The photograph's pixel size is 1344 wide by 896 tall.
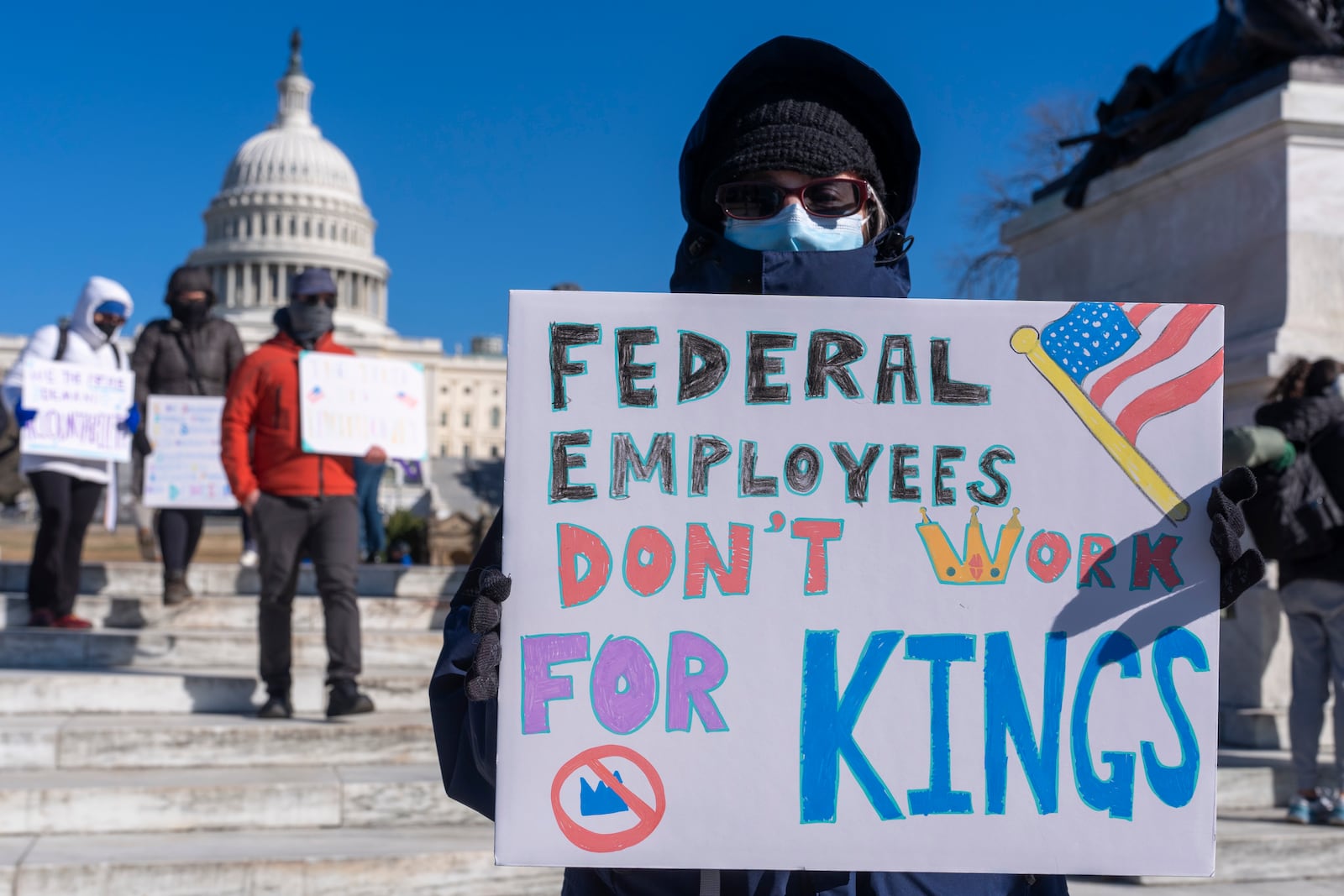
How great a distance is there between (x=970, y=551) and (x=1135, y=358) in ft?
0.94

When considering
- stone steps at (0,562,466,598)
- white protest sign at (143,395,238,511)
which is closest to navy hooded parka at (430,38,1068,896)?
white protest sign at (143,395,238,511)

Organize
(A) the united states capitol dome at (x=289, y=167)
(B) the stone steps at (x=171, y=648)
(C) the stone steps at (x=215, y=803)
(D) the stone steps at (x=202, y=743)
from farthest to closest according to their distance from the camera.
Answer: (A) the united states capitol dome at (x=289, y=167), (B) the stone steps at (x=171, y=648), (D) the stone steps at (x=202, y=743), (C) the stone steps at (x=215, y=803)

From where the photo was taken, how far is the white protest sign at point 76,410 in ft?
21.2

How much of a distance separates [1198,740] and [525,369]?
828 millimetres

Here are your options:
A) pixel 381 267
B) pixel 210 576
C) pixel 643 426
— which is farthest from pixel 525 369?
pixel 381 267

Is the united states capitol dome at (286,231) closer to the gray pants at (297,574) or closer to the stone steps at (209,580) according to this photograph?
the stone steps at (209,580)

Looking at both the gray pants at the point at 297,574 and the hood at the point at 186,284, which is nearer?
the gray pants at the point at 297,574

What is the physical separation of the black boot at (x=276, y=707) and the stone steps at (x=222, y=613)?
1584mm

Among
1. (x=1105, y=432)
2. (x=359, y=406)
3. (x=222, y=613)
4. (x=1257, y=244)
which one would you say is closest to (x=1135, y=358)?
(x=1105, y=432)

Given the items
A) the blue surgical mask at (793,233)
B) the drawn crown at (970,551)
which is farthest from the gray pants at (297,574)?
the drawn crown at (970,551)

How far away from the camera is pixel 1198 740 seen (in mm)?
1447

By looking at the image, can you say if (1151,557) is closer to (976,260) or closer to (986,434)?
(986,434)

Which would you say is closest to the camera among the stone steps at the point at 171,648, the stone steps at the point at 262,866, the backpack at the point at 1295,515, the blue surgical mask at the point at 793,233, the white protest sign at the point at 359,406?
the blue surgical mask at the point at 793,233

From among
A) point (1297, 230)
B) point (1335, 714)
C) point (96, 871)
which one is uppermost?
point (1297, 230)
